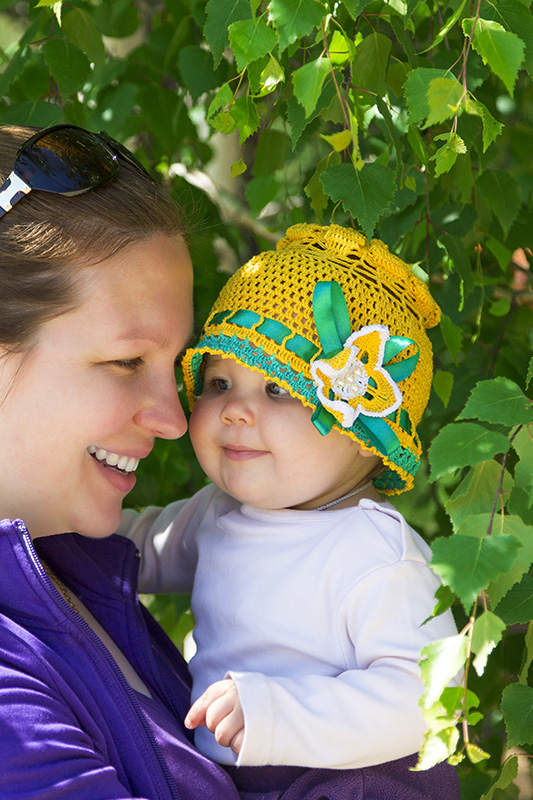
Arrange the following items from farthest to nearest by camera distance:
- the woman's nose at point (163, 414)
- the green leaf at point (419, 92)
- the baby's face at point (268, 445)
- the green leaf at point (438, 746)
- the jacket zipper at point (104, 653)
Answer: the baby's face at point (268, 445) < the woman's nose at point (163, 414) < the jacket zipper at point (104, 653) < the green leaf at point (419, 92) < the green leaf at point (438, 746)

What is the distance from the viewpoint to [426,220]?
1.98 metres

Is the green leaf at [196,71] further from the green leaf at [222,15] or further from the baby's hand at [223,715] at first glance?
the baby's hand at [223,715]

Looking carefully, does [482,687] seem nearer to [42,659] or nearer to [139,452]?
[139,452]

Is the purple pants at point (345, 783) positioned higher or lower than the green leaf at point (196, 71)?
lower

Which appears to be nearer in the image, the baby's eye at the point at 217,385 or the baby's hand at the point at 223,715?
the baby's hand at the point at 223,715

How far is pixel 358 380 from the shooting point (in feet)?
5.04

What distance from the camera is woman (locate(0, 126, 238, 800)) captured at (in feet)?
3.95

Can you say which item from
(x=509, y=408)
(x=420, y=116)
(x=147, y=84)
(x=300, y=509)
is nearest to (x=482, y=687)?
(x=300, y=509)

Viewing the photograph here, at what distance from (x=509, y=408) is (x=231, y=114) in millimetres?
656

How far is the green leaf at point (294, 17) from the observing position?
114 centimetres

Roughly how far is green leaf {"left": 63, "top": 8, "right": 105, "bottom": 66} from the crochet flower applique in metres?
1.00

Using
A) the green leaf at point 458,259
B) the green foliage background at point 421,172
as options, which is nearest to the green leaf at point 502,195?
the green foliage background at point 421,172

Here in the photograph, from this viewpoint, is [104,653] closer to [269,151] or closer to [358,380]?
[358,380]

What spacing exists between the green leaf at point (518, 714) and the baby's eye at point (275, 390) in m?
0.65
